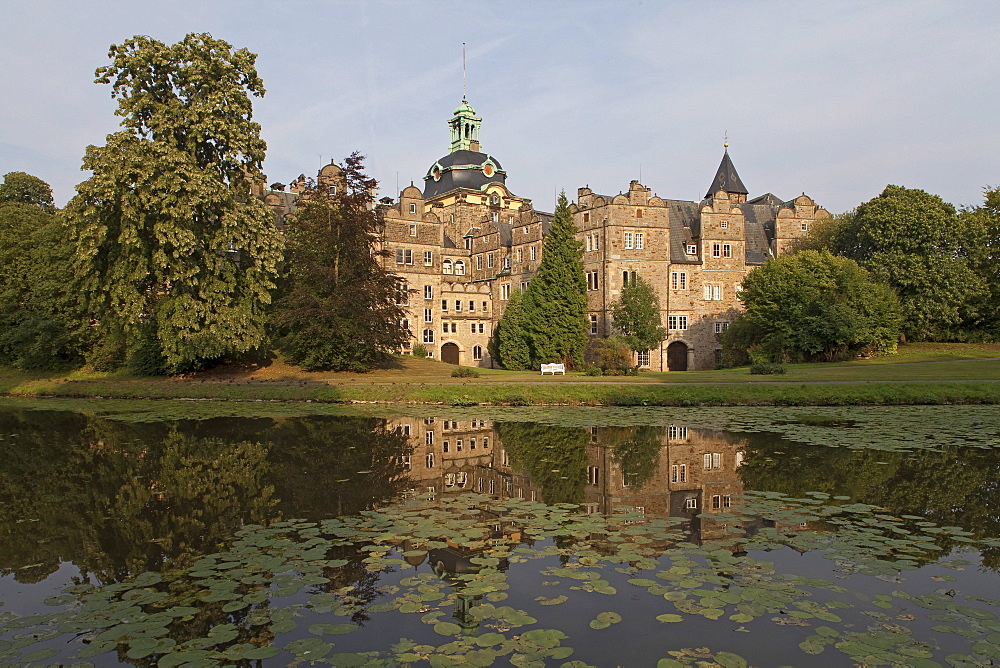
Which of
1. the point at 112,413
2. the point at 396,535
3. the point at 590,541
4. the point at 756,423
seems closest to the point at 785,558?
the point at 590,541

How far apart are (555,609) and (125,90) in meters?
36.9

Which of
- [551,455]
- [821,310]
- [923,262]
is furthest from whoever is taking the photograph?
[923,262]

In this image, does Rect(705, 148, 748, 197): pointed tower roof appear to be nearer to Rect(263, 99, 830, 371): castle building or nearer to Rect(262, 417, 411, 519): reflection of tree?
Rect(263, 99, 830, 371): castle building

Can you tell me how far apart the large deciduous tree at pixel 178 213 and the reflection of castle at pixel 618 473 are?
19.5 meters

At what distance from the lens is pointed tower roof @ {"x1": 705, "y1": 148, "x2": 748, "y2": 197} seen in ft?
222

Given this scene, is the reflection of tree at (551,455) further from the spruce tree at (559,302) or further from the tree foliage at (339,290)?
the spruce tree at (559,302)

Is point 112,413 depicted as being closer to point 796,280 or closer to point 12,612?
point 12,612

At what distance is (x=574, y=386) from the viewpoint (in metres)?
27.6

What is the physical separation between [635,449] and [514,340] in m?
34.8

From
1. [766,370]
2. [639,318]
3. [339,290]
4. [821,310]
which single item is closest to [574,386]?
[766,370]

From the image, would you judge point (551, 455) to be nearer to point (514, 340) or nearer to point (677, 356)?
point (514, 340)

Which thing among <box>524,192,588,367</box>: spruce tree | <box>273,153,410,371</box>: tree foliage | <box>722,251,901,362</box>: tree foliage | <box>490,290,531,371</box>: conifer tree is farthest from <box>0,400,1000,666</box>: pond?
<box>490,290,531,371</box>: conifer tree

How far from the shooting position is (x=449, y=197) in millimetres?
80000

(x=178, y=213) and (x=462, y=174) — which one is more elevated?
(x=462, y=174)
